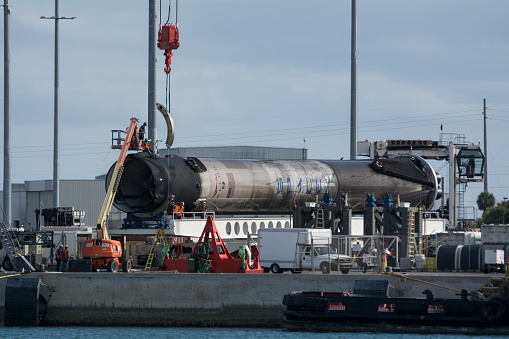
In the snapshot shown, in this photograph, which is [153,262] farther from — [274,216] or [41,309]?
[274,216]

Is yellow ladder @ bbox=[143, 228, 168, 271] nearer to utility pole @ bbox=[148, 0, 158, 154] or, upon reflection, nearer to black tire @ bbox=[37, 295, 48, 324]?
utility pole @ bbox=[148, 0, 158, 154]

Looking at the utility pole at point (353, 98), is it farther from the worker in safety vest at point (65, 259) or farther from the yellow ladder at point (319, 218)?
the worker in safety vest at point (65, 259)

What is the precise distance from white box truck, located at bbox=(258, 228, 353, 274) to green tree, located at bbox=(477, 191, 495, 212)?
3151 inches

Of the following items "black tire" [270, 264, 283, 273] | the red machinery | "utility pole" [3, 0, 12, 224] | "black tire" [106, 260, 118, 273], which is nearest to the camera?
the red machinery

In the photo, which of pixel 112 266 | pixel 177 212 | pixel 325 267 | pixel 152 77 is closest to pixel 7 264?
pixel 112 266

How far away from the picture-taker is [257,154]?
11894cm

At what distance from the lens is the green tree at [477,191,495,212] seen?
121m

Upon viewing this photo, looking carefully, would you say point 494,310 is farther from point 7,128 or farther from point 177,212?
point 7,128

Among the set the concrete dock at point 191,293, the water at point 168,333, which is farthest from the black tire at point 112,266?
the water at point 168,333

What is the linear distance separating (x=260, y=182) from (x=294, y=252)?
32.2 ft

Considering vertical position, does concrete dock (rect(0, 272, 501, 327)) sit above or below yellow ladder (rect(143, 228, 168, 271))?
below

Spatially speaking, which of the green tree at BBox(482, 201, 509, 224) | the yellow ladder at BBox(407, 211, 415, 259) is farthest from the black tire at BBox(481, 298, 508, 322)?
the green tree at BBox(482, 201, 509, 224)

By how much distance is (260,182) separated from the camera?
2096 inches

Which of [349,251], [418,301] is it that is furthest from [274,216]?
[418,301]
